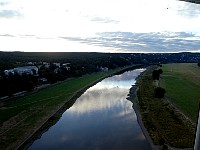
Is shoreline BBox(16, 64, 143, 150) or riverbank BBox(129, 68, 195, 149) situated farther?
shoreline BBox(16, 64, 143, 150)

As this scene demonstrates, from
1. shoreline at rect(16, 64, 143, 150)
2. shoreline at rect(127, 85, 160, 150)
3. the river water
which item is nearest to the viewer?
shoreline at rect(127, 85, 160, 150)

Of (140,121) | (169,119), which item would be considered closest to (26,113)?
(140,121)

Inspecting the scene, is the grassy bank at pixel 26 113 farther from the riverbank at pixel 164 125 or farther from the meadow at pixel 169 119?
the meadow at pixel 169 119

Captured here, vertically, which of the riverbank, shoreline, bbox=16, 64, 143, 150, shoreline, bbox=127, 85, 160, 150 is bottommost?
shoreline, bbox=16, 64, 143, 150

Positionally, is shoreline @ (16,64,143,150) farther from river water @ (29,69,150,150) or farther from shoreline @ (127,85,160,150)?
shoreline @ (127,85,160,150)

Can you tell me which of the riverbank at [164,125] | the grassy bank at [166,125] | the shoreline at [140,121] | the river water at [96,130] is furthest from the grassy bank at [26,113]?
the grassy bank at [166,125]

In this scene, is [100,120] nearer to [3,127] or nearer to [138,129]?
[138,129]

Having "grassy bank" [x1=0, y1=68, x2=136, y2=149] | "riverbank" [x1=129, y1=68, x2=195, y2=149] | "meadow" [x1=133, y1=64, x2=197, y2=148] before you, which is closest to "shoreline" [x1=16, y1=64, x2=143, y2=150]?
"grassy bank" [x1=0, y1=68, x2=136, y2=149]

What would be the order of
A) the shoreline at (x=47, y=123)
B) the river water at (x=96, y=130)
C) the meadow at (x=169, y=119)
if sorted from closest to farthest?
the meadow at (x=169, y=119)
the river water at (x=96, y=130)
the shoreline at (x=47, y=123)
